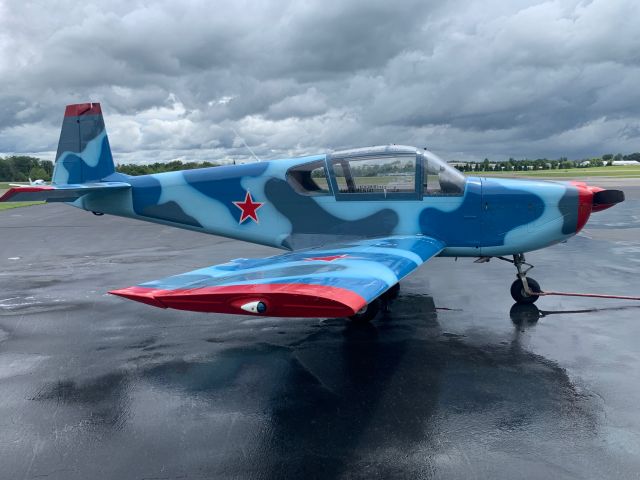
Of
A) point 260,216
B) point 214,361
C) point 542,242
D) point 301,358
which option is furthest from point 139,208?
point 542,242

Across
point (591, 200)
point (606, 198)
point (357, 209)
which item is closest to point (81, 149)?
point (357, 209)

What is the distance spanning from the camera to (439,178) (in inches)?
266

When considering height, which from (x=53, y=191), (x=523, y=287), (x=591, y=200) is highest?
(x=53, y=191)

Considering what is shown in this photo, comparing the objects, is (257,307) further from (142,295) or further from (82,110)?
(82,110)

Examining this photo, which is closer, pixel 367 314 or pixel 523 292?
pixel 367 314

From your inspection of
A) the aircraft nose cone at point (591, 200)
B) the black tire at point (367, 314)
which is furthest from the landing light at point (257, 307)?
the aircraft nose cone at point (591, 200)

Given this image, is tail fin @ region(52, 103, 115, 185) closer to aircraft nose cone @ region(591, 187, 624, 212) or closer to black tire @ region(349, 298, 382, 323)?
black tire @ region(349, 298, 382, 323)

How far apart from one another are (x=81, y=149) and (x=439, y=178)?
6941 mm

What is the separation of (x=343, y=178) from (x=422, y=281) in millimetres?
3152

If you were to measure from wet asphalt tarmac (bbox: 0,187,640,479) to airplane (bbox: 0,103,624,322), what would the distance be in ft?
3.12

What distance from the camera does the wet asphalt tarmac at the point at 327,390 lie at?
11.1 feet

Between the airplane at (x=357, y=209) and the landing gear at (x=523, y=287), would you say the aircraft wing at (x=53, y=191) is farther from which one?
the landing gear at (x=523, y=287)

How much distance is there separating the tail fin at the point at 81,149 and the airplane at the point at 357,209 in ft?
2.26

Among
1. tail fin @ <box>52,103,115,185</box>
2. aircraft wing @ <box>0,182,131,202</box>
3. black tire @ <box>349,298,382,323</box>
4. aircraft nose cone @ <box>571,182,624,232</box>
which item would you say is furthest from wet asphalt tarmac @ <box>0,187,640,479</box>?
tail fin @ <box>52,103,115,185</box>
